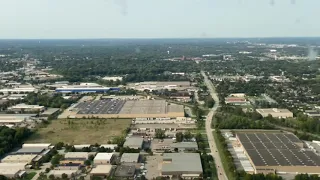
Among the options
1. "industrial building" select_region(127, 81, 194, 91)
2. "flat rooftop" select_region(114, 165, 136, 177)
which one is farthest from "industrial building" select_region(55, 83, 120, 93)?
"flat rooftop" select_region(114, 165, 136, 177)

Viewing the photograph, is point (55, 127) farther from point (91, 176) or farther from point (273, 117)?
point (273, 117)

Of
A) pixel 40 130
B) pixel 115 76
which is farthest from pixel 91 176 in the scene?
pixel 115 76

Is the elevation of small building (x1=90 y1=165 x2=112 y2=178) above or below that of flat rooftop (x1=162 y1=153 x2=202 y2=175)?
below

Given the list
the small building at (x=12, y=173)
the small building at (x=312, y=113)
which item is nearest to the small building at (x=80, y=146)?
the small building at (x=12, y=173)

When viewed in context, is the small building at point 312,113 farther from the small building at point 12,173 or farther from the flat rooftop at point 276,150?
the small building at point 12,173

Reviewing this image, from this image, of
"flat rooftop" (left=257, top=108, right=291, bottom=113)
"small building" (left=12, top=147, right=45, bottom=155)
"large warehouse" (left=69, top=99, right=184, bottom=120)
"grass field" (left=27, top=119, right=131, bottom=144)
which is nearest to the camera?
"small building" (left=12, top=147, right=45, bottom=155)

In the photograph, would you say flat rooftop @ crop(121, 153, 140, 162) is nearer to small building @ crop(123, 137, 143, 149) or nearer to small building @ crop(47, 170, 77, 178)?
small building @ crop(123, 137, 143, 149)

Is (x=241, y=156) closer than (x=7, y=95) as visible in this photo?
Yes
